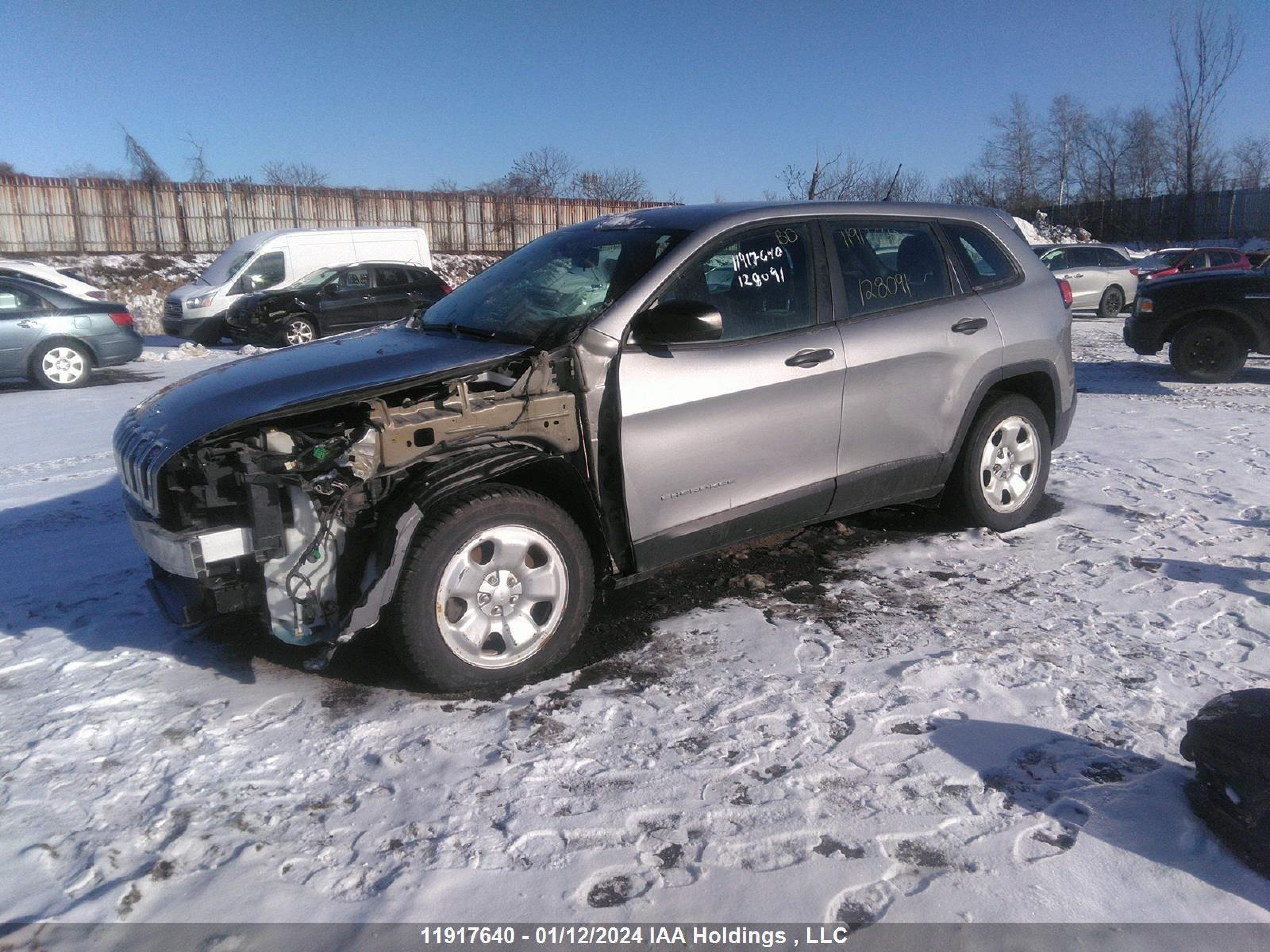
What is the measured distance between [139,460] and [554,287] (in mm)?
1879

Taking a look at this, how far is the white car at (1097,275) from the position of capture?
1962cm

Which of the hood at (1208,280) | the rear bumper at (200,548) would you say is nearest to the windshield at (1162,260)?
the hood at (1208,280)

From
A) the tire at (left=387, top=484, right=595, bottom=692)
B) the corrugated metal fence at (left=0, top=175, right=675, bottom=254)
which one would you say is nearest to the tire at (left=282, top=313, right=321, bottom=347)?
the corrugated metal fence at (left=0, top=175, right=675, bottom=254)

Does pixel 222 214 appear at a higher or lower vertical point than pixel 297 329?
higher

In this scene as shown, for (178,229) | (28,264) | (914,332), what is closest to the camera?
(914,332)

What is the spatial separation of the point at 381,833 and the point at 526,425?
1569mm

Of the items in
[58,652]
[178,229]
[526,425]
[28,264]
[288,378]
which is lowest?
[58,652]

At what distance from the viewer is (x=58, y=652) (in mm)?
4008

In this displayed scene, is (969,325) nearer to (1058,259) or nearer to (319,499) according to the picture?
(319,499)

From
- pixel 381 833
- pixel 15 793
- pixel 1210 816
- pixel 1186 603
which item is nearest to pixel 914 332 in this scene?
pixel 1186 603

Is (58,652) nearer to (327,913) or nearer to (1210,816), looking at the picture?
(327,913)

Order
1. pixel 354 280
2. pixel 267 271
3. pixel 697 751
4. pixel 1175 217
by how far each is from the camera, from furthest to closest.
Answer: pixel 1175 217
pixel 267 271
pixel 354 280
pixel 697 751

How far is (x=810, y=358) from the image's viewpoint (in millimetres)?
4281

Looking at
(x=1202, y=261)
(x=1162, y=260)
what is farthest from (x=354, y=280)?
(x=1162, y=260)
